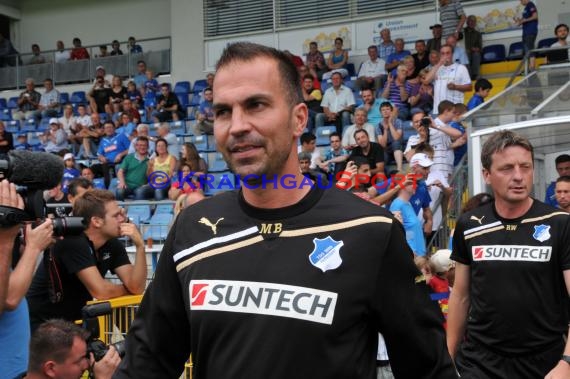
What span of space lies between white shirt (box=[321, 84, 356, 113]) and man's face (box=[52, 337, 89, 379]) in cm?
1061

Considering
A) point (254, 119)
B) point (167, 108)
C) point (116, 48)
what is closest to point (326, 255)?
point (254, 119)

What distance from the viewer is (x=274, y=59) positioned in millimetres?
2105

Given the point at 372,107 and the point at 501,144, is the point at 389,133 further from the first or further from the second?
the point at 501,144

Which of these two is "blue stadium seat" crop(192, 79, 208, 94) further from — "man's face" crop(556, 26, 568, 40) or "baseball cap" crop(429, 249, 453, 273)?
"baseball cap" crop(429, 249, 453, 273)

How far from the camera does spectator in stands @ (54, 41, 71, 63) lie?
22.8m

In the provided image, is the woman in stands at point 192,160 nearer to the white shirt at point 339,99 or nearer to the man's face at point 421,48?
the white shirt at point 339,99

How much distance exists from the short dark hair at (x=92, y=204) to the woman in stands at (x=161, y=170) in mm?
7755

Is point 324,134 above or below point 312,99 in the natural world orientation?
below

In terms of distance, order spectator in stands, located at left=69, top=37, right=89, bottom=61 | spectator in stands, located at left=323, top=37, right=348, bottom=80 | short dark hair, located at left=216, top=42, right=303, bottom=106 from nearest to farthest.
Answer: short dark hair, located at left=216, top=42, right=303, bottom=106 → spectator in stands, located at left=323, top=37, right=348, bottom=80 → spectator in stands, located at left=69, top=37, right=89, bottom=61

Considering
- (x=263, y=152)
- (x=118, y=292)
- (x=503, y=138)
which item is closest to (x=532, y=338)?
(x=503, y=138)

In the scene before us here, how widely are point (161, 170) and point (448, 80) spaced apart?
17.4 ft

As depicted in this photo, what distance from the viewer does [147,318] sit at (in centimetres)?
222

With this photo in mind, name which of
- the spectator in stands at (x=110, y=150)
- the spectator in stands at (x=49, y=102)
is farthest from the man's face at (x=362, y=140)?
the spectator in stands at (x=49, y=102)

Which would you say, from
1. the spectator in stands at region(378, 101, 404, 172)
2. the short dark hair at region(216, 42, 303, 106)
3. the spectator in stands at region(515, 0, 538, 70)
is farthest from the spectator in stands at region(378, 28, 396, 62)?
the short dark hair at region(216, 42, 303, 106)
